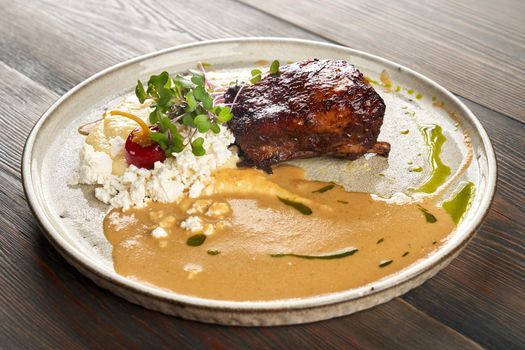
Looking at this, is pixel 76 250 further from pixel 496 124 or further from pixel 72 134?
pixel 496 124

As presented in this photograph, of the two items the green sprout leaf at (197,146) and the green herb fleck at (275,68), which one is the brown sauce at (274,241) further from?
the green herb fleck at (275,68)

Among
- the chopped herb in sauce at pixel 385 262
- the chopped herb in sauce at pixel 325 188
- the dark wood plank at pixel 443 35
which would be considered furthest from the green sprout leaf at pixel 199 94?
the dark wood plank at pixel 443 35

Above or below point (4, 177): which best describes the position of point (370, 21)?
above

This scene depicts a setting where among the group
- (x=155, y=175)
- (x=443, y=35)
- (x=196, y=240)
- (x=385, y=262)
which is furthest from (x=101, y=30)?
(x=385, y=262)

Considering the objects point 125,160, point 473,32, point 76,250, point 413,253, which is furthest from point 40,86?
point 473,32

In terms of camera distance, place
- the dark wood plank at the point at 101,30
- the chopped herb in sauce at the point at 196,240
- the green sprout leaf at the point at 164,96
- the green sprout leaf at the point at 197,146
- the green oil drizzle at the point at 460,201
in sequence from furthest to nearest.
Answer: the dark wood plank at the point at 101,30, the green sprout leaf at the point at 164,96, the green sprout leaf at the point at 197,146, the green oil drizzle at the point at 460,201, the chopped herb in sauce at the point at 196,240

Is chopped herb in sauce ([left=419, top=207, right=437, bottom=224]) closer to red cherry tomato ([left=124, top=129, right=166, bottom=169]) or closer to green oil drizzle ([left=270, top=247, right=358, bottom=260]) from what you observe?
green oil drizzle ([left=270, top=247, right=358, bottom=260])

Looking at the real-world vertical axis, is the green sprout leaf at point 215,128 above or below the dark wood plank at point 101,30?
above
